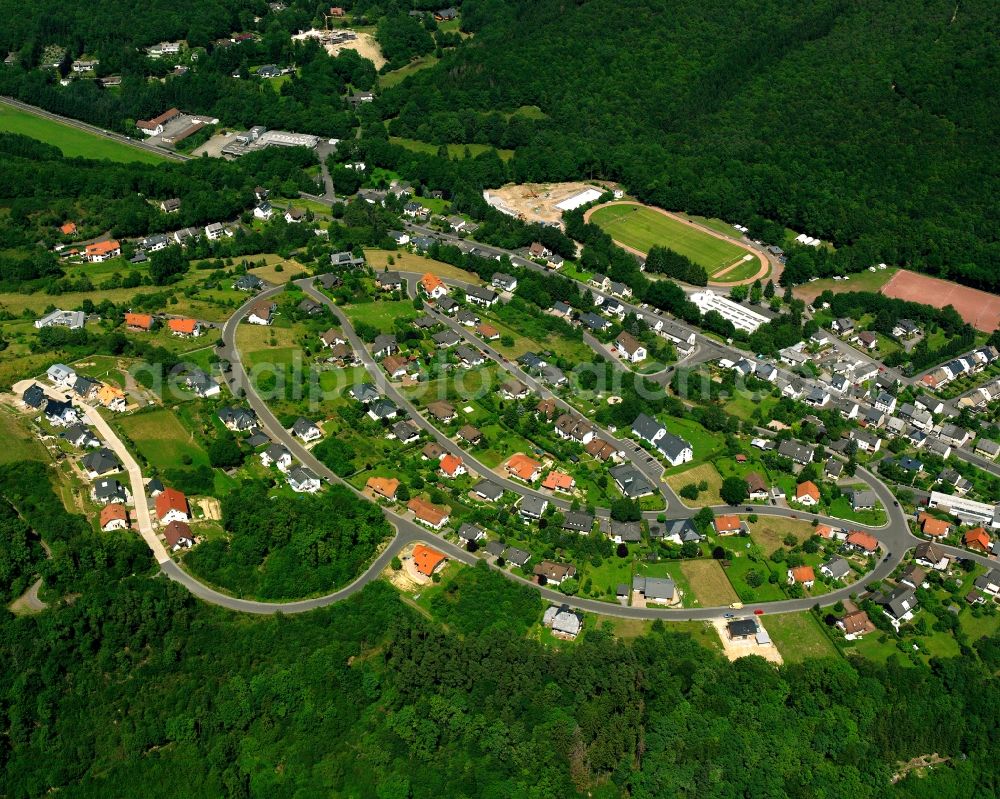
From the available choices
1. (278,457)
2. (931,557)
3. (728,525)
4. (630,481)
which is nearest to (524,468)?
(630,481)

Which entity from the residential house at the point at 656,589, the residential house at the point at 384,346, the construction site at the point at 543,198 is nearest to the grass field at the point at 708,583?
the residential house at the point at 656,589

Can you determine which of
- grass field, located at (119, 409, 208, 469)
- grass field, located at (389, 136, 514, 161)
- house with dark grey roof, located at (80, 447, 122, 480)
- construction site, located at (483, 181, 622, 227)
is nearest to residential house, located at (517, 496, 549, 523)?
grass field, located at (119, 409, 208, 469)

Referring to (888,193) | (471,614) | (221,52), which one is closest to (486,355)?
(471,614)

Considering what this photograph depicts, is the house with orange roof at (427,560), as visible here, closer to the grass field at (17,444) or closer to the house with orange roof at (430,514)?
the house with orange roof at (430,514)

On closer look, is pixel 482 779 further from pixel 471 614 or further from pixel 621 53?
pixel 621 53

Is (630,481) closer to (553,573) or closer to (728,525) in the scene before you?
(728,525)

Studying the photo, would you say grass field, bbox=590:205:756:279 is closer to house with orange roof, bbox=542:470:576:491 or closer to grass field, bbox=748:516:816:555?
grass field, bbox=748:516:816:555
